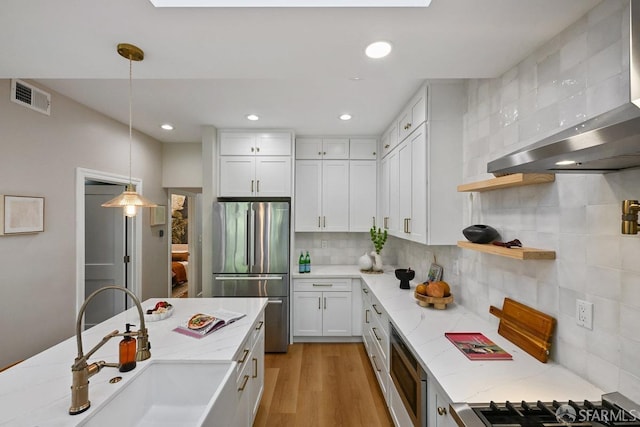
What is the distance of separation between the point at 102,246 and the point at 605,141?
15.2ft

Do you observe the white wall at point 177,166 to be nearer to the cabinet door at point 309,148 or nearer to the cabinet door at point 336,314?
the cabinet door at point 309,148

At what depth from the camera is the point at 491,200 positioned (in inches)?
74.4

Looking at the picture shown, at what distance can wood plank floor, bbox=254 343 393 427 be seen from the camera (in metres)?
2.23

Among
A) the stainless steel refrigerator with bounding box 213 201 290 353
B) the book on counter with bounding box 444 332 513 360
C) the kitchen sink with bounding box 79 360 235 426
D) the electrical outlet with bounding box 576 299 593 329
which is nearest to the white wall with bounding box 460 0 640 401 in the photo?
the electrical outlet with bounding box 576 299 593 329

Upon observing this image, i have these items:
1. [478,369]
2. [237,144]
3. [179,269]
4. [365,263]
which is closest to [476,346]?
[478,369]

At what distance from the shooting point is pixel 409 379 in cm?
166

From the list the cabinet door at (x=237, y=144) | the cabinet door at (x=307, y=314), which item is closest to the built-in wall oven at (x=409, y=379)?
the cabinet door at (x=307, y=314)

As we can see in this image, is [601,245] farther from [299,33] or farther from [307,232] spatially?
[307,232]

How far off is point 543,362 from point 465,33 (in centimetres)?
167

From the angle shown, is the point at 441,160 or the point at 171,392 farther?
the point at 441,160

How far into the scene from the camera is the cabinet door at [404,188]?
2623mm

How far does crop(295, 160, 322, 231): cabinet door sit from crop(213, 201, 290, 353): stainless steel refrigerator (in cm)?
48

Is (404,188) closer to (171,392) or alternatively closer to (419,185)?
(419,185)

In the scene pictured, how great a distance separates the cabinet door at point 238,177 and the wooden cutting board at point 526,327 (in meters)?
2.82
